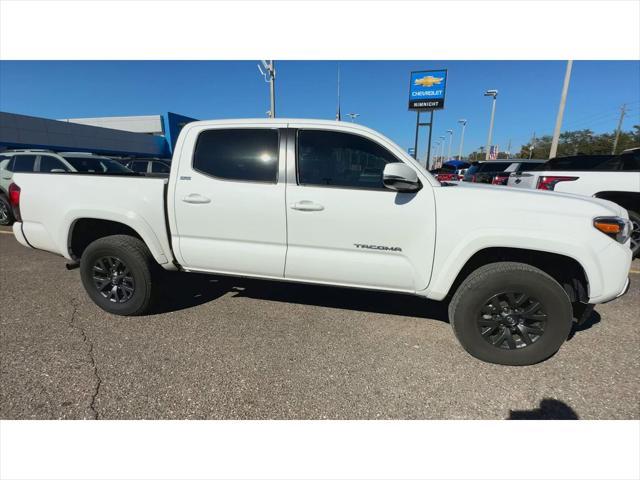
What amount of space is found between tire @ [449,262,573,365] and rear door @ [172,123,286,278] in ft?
5.22

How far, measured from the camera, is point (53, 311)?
3.25 m

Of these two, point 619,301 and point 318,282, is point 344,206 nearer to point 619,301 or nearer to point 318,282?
point 318,282

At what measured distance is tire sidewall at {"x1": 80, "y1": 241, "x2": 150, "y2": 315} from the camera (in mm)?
2988

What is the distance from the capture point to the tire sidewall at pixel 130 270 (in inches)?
118

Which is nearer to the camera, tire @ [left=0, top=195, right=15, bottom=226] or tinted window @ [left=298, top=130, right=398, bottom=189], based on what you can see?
tinted window @ [left=298, top=130, right=398, bottom=189]

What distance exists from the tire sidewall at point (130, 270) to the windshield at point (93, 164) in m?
5.90

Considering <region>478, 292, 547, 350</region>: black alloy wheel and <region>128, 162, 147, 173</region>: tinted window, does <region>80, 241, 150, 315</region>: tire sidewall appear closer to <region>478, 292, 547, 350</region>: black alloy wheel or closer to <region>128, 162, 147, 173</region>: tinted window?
<region>478, 292, 547, 350</region>: black alloy wheel

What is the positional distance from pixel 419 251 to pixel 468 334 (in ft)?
2.57

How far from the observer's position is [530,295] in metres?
2.36

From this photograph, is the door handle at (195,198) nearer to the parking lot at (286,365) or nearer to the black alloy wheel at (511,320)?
the parking lot at (286,365)

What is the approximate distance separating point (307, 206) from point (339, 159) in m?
0.49

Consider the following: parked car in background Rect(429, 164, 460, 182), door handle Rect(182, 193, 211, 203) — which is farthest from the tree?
door handle Rect(182, 193, 211, 203)

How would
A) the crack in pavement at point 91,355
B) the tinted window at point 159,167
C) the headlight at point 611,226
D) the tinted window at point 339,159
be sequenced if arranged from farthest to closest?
the tinted window at point 159,167
the tinted window at point 339,159
the headlight at point 611,226
the crack in pavement at point 91,355

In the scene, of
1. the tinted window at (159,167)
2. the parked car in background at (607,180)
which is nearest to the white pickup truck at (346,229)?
the parked car in background at (607,180)
